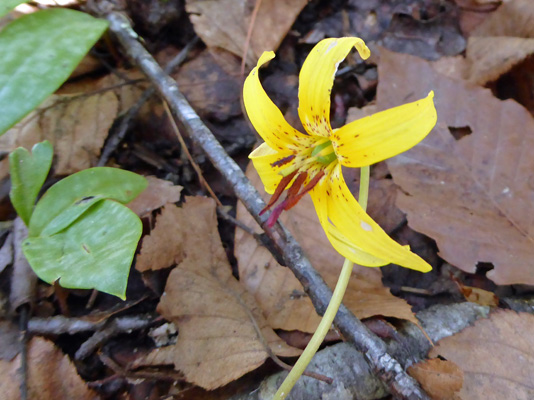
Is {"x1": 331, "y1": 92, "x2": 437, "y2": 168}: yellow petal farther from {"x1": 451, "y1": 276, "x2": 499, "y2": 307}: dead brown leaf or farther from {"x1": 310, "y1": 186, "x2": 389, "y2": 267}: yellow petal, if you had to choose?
{"x1": 451, "y1": 276, "x2": 499, "y2": 307}: dead brown leaf

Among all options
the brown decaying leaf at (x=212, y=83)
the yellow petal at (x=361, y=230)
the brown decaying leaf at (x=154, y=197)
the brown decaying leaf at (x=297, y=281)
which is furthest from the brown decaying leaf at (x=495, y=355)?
the brown decaying leaf at (x=212, y=83)

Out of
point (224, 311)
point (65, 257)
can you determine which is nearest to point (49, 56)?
point (65, 257)

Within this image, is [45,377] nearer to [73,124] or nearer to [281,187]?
[281,187]

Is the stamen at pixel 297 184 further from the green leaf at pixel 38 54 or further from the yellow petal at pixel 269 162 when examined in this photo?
the green leaf at pixel 38 54

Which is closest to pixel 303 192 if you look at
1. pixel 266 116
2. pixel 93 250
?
pixel 266 116

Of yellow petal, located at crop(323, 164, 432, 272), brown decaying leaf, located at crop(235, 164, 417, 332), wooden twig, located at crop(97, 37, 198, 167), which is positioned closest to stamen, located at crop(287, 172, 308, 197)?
yellow petal, located at crop(323, 164, 432, 272)

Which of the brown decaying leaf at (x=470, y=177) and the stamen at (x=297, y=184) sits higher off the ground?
the stamen at (x=297, y=184)
